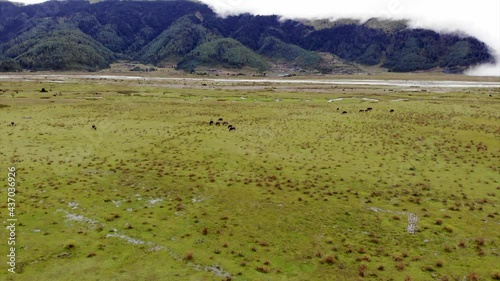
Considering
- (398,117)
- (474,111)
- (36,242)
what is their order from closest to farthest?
(36,242)
(398,117)
(474,111)

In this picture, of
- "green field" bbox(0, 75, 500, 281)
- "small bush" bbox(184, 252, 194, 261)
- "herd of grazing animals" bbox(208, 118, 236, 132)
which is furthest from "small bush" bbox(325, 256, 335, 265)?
"herd of grazing animals" bbox(208, 118, 236, 132)

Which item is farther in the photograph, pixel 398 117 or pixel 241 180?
pixel 398 117

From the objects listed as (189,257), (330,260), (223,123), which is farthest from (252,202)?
(223,123)

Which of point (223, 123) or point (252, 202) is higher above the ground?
point (223, 123)

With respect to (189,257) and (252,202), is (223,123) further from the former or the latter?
(189,257)

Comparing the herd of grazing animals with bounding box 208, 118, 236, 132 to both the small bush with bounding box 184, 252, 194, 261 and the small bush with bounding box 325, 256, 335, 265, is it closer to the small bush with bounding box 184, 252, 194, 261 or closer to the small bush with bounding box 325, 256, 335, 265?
the small bush with bounding box 184, 252, 194, 261

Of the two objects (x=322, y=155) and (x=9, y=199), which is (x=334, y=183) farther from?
(x=9, y=199)

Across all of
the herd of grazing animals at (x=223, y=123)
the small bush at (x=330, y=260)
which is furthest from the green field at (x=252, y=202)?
the herd of grazing animals at (x=223, y=123)

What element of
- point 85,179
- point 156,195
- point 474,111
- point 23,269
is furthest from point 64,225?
point 474,111
